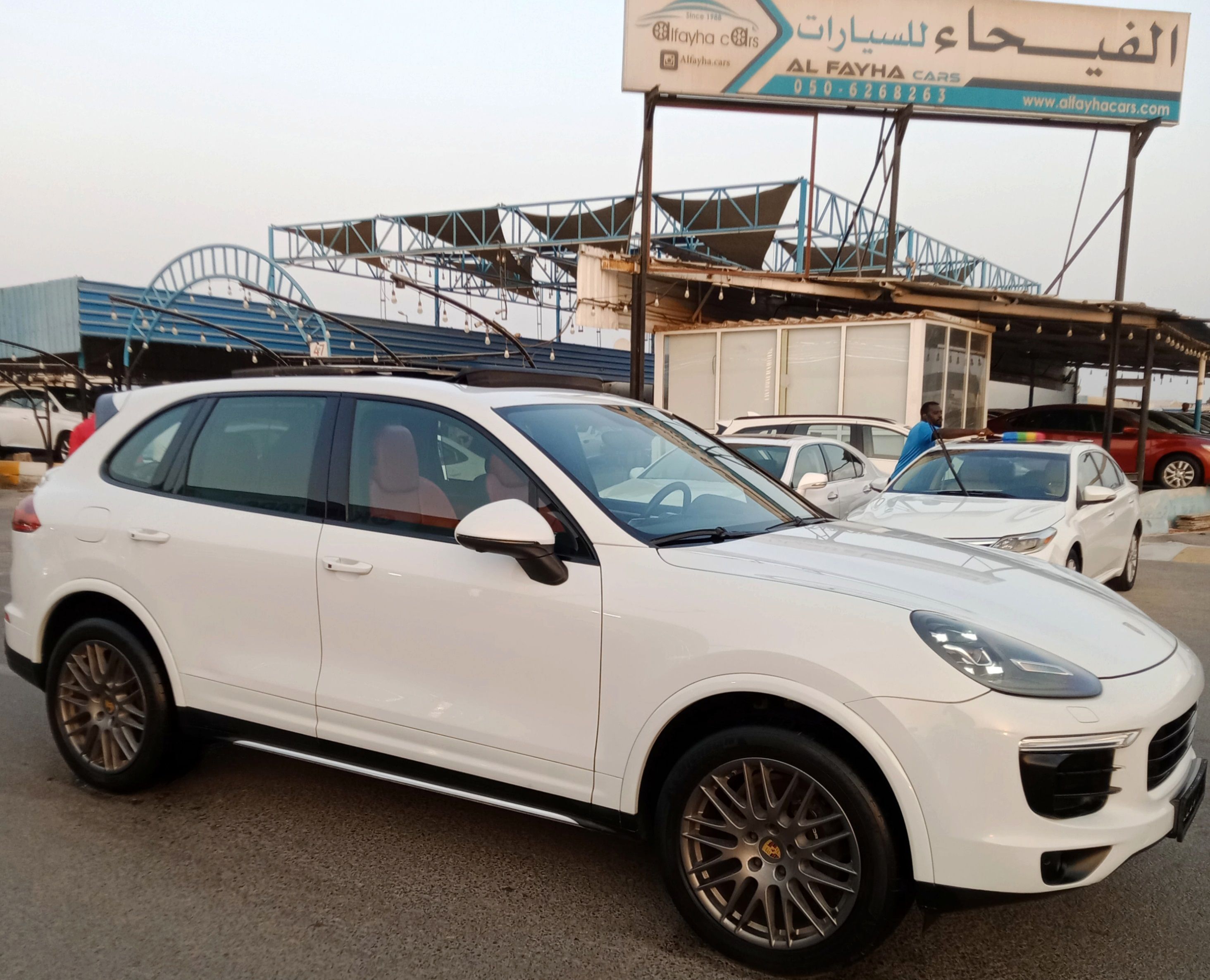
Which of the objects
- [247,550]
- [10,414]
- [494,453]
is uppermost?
[494,453]

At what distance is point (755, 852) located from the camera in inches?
103

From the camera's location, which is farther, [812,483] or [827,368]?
[827,368]

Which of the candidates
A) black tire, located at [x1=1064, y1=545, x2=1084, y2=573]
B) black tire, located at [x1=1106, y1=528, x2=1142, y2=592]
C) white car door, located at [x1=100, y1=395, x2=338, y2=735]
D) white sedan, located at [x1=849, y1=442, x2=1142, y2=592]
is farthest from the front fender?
black tire, located at [x1=1106, y1=528, x2=1142, y2=592]

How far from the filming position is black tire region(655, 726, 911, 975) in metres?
2.41

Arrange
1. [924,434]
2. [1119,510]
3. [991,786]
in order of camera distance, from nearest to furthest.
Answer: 1. [991,786]
2. [1119,510]
3. [924,434]

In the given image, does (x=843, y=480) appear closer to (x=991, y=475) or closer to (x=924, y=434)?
(x=924, y=434)

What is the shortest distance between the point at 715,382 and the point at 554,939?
15.9 meters

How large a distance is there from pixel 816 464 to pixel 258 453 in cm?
722

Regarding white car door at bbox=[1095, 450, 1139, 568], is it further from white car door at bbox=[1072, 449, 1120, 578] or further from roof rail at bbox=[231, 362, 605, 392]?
roof rail at bbox=[231, 362, 605, 392]

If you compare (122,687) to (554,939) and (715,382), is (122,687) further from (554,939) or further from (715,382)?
(715,382)

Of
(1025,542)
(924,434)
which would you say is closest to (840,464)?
(924,434)

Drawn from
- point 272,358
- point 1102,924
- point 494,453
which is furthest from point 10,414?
point 1102,924

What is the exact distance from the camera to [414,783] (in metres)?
3.14

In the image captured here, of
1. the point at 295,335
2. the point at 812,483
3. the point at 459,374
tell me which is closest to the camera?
the point at 459,374
